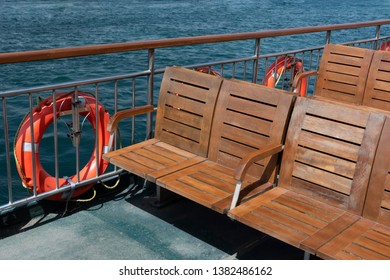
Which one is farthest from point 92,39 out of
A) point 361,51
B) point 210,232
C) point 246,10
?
point 210,232

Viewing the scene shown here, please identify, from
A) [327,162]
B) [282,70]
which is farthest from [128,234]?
[282,70]

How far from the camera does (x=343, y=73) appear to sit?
512 centimetres

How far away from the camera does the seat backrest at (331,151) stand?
2988mm

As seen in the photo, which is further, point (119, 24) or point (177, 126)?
point (119, 24)

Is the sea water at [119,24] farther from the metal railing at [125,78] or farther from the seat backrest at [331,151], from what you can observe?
the seat backrest at [331,151]

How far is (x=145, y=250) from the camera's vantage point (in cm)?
332

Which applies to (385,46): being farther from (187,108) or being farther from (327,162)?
(327,162)

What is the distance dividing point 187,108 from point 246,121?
→ 20.1 inches

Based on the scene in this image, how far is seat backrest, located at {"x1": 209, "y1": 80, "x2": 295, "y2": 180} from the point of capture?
11.0ft

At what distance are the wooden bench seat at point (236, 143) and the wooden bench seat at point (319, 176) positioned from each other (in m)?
0.10

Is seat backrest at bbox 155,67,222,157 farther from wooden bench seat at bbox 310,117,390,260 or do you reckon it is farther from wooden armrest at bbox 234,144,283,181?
wooden bench seat at bbox 310,117,390,260

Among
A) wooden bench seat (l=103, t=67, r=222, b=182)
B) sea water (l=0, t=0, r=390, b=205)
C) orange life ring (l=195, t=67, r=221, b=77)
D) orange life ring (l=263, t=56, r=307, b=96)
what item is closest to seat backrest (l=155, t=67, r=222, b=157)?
A: wooden bench seat (l=103, t=67, r=222, b=182)

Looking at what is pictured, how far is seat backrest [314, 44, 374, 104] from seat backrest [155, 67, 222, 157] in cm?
187
